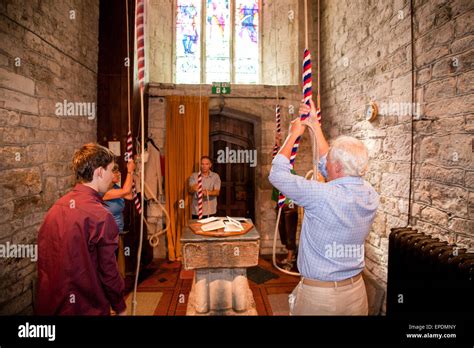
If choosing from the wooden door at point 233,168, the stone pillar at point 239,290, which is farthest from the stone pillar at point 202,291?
the wooden door at point 233,168

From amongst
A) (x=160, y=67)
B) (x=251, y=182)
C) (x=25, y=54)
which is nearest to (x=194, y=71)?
(x=160, y=67)

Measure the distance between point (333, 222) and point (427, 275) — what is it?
43.3 inches

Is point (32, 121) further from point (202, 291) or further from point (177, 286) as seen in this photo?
point (177, 286)

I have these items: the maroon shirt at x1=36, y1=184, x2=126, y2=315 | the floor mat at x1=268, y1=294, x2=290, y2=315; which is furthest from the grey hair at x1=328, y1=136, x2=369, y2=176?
→ the floor mat at x1=268, y1=294, x2=290, y2=315

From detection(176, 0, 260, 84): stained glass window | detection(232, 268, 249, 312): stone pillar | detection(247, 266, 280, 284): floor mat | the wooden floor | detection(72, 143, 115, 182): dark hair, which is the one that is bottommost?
the wooden floor

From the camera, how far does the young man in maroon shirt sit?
1526 mm

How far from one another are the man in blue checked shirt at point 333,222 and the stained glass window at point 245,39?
14.3ft

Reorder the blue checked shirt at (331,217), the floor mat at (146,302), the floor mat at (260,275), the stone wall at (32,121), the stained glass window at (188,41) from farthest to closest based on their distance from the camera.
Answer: the stained glass window at (188,41)
the floor mat at (260,275)
the floor mat at (146,302)
the stone wall at (32,121)
the blue checked shirt at (331,217)

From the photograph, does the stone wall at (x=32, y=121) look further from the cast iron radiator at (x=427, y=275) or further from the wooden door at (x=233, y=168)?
the cast iron radiator at (x=427, y=275)

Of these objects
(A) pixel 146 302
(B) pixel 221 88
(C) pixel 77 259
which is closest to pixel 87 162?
(C) pixel 77 259

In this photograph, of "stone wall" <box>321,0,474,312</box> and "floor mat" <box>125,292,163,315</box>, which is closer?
"stone wall" <box>321,0,474,312</box>

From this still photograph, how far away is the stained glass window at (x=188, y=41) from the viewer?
218 inches

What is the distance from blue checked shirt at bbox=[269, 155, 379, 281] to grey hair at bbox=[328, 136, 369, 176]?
0.05 m

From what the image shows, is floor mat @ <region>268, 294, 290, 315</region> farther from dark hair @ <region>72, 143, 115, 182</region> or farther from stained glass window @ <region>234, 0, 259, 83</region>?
stained glass window @ <region>234, 0, 259, 83</region>
